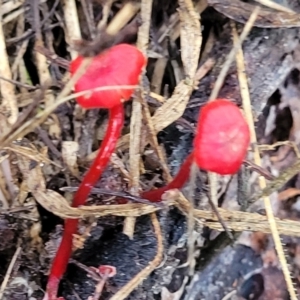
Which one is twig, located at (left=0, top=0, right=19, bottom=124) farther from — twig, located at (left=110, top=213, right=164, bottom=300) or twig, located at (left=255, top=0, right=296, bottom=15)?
twig, located at (left=255, top=0, right=296, bottom=15)

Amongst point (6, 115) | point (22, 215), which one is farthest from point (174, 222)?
point (6, 115)

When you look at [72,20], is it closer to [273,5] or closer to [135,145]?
[135,145]

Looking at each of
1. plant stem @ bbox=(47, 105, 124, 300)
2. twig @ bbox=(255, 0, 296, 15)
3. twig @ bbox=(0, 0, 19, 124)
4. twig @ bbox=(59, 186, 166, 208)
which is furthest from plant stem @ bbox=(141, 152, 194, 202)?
twig @ bbox=(255, 0, 296, 15)

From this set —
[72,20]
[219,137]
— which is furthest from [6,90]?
[219,137]

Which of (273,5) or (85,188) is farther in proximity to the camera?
(273,5)

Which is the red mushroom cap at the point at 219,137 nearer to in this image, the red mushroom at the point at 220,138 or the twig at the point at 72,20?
the red mushroom at the point at 220,138

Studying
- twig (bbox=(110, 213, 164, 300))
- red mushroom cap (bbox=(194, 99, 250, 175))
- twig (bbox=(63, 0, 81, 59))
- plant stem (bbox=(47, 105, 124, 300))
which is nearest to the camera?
red mushroom cap (bbox=(194, 99, 250, 175))
